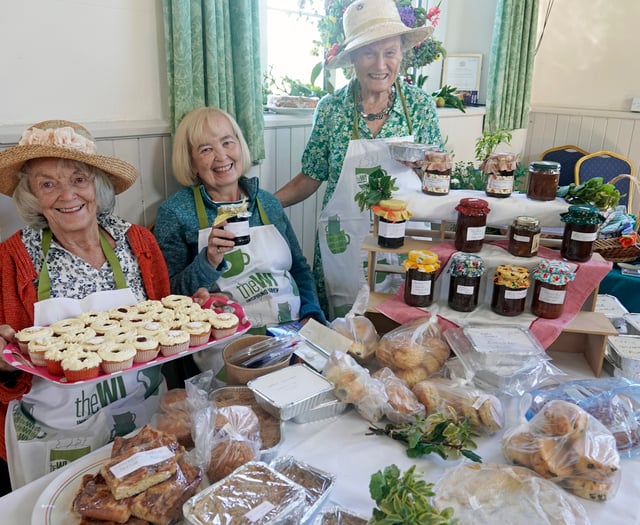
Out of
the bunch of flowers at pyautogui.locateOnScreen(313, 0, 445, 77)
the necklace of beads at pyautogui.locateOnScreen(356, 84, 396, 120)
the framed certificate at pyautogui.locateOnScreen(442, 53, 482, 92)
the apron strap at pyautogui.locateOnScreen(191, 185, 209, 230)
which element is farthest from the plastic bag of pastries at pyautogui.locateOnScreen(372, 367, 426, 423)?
the framed certificate at pyautogui.locateOnScreen(442, 53, 482, 92)

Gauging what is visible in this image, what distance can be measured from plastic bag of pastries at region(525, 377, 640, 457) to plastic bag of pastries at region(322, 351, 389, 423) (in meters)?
0.35

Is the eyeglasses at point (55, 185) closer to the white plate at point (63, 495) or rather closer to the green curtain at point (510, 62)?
the white plate at point (63, 495)

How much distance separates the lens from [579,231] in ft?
5.04

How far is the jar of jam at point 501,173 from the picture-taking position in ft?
5.32

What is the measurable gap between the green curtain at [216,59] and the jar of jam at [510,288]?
53.6 inches

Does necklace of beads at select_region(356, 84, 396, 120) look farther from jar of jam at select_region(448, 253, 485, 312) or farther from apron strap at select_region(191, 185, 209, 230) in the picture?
jar of jam at select_region(448, 253, 485, 312)

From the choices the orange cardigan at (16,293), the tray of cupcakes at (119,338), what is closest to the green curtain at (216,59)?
the orange cardigan at (16,293)

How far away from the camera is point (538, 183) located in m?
1.63

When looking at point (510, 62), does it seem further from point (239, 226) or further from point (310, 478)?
point (310, 478)

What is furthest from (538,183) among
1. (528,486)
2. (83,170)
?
Answer: (83,170)

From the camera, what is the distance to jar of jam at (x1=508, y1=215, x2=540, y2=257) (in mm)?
1559

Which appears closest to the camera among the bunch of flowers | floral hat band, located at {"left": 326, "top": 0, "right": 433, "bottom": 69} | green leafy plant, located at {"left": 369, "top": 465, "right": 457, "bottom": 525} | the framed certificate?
green leafy plant, located at {"left": 369, "top": 465, "right": 457, "bottom": 525}

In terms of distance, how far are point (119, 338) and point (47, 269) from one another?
42 cm

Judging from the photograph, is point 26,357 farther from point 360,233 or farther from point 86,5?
point 360,233
